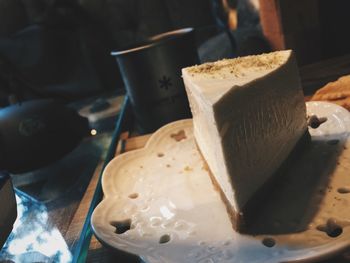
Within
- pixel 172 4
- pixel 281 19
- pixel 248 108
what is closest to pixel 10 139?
pixel 248 108

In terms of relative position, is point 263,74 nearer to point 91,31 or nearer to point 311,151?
point 311,151

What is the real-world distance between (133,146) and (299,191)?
83 cm

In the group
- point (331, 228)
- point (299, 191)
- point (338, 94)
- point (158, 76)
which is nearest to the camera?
point (331, 228)

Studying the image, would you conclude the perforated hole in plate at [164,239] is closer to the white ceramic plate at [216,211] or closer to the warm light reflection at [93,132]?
the white ceramic plate at [216,211]

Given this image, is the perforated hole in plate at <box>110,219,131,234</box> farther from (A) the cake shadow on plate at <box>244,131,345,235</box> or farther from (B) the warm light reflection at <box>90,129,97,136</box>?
(B) the warm light reflection at <box>90,129,97,136</box>

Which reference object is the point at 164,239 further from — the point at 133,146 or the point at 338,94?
the point at 338,94

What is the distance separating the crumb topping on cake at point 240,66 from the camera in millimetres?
984

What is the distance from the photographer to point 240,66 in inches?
40.4

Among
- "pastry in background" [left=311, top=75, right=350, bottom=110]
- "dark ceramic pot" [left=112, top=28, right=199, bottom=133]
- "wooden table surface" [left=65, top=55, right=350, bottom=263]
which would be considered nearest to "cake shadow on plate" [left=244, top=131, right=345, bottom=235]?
"wooden table surface" [left=65, top=55, right=350, bottom=263]

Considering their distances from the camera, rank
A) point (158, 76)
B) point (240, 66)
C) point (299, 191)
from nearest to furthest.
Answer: point (299, 191), point (240, 66), point (158, 76)

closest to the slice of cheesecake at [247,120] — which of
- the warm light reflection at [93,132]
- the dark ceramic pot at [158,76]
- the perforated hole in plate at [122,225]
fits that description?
the perforated hole in plate at [122,225]

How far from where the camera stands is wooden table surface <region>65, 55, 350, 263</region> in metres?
0.87

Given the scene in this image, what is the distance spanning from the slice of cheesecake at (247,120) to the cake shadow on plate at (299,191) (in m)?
0.03

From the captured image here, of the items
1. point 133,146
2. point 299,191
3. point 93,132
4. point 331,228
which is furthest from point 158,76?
point 331,228
